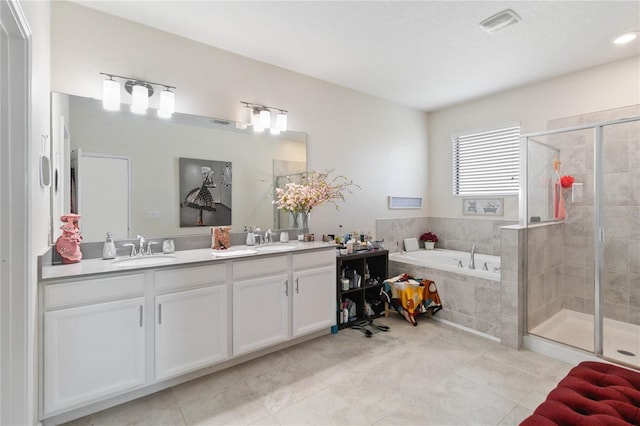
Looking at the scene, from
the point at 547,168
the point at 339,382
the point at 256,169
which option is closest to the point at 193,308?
the point at 339,382

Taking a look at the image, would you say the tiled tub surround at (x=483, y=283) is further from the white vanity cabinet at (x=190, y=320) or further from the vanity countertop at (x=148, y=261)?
the white vanity cabinet at (x=190, y=320)

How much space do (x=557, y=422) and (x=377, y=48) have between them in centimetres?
288

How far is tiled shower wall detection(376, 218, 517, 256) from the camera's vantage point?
3.98 m

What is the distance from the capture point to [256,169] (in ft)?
10.2

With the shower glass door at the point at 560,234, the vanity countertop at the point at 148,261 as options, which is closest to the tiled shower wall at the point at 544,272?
the shower glass door at the point at 560,234

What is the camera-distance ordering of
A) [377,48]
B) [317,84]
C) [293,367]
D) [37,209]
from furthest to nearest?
[317,84] < [377,48] < [293,367] < [37,209]

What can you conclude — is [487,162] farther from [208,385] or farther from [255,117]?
[208,385]

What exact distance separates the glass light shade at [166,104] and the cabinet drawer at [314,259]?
1.59 metres

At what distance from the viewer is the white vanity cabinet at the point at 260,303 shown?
238cm

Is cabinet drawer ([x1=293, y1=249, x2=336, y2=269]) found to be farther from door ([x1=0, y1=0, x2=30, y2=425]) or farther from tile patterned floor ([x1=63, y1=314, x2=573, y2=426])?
door ([x1=0, y1=0, x2=30, y2=425])

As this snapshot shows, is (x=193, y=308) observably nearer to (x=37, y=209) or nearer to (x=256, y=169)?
(x=37, y=209)

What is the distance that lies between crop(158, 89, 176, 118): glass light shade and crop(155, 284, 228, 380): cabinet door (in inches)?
57.5

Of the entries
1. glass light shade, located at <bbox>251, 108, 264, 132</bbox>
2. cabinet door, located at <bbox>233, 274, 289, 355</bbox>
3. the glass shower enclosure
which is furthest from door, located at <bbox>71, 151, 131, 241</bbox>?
the glass shower enclosure

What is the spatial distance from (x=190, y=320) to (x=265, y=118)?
1947 millimetres
